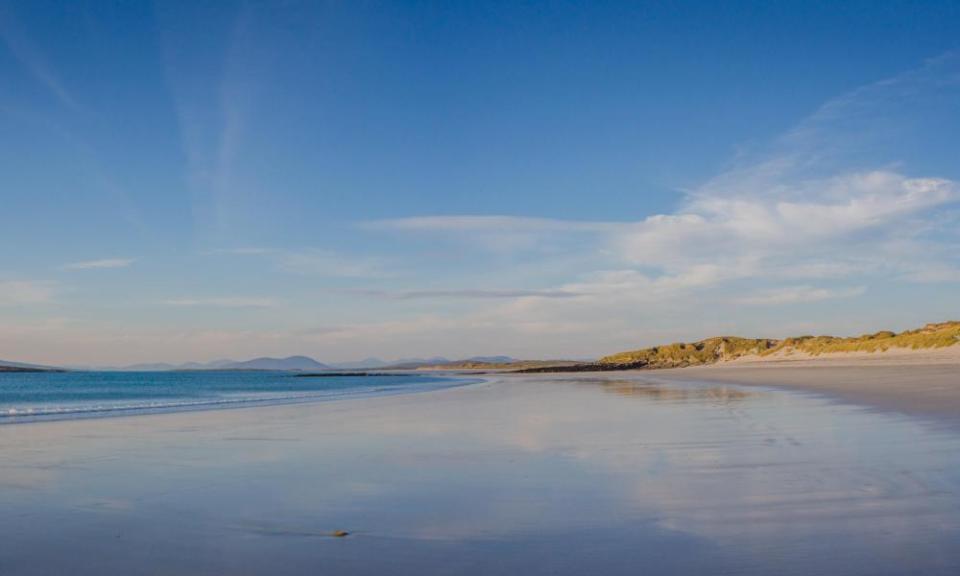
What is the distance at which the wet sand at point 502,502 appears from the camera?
5.21m

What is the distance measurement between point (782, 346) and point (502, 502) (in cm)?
8435

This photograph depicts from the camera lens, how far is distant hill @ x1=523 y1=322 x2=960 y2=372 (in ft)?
171

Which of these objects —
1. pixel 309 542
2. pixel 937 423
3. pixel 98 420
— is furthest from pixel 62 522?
pixel 98 420

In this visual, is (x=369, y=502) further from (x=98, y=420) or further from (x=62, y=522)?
(x=98, y=420)

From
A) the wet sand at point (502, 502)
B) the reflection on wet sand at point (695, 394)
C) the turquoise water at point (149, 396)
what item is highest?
the turquoise water at point (149, 396)

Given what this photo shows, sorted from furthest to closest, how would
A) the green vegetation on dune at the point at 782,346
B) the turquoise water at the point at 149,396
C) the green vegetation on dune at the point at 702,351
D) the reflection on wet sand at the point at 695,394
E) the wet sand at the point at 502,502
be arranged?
the green vegetation on dune at the point at 702,351
the green vegetation on dune at the point at 782,346
the turquoise water at the point at 149,396
the reflection on wet sand at the point at 695,394
the wet sand at the point at 502,502

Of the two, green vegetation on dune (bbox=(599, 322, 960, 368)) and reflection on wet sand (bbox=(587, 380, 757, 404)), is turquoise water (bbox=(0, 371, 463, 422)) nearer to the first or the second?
reflection on wet sand (bbox=(587, 380, 757, 404))

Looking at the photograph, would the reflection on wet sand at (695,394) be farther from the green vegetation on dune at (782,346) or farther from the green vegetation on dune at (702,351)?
the green vegetation on dune at (702,351)

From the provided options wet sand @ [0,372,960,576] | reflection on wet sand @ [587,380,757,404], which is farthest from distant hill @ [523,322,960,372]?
wet sand @ [0,372,960,576]

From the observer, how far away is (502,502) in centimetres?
740

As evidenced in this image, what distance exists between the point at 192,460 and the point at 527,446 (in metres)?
5.40

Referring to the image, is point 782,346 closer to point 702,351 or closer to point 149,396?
point 702,351

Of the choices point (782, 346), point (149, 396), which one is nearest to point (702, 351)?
point (782, 346)

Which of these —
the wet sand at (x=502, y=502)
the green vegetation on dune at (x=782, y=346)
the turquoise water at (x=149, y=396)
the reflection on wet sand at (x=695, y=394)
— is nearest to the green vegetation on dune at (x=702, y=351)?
the green vegetation on dune at (x=782, y=346)
